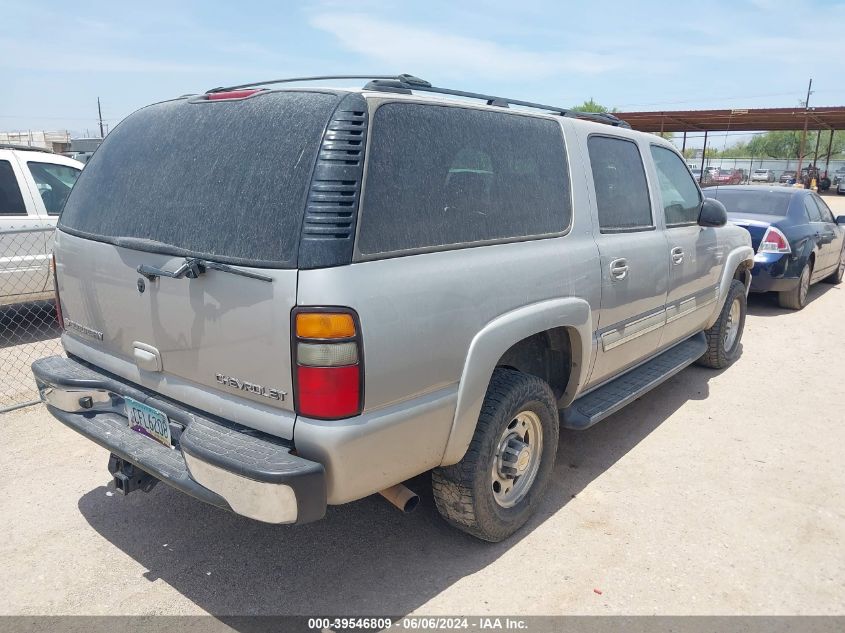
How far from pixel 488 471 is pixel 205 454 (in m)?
1.26

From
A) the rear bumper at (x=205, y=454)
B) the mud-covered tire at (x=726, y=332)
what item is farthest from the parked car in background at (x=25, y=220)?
the mud-covered tire at (x=726, y=332)

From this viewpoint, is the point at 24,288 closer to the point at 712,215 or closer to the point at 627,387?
the point at 627,387

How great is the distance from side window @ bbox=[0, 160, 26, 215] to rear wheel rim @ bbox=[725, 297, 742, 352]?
7.03 metres

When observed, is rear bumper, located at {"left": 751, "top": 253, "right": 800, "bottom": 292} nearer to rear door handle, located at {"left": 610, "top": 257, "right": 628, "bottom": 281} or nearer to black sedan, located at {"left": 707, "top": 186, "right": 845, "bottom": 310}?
black sedan, located at {"left": 707, "top": 186, "right": 845, "bottom": 310}

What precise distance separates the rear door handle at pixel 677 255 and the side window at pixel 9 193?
6171 millimetres

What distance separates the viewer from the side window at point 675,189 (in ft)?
14.3

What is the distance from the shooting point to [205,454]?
7.31ft

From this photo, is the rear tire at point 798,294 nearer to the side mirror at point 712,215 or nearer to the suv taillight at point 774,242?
the suv taillight at point 774,242

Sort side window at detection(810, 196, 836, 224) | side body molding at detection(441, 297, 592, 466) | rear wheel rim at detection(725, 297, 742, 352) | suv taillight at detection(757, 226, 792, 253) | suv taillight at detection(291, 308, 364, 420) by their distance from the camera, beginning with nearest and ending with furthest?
suv taillight at detection(291, 308, 364, 420) < side body molding at detection(441, 297, 592, 466) < rear wheel rim at detection(725, 297, 742, 352) < suv taillight at detection(757, 226, 792, 253) < side window at detection(810, 196, 836, 224)

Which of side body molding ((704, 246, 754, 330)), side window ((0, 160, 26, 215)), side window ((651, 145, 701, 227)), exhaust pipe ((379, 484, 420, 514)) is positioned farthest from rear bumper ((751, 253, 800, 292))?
side window ((0, 160, 26, 215))

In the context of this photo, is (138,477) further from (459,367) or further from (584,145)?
(584,145)

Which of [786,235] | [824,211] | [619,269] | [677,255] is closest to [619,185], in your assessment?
[619,269]

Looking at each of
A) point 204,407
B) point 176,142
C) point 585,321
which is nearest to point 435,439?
point 204,407

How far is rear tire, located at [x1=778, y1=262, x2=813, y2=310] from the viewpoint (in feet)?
26.6
